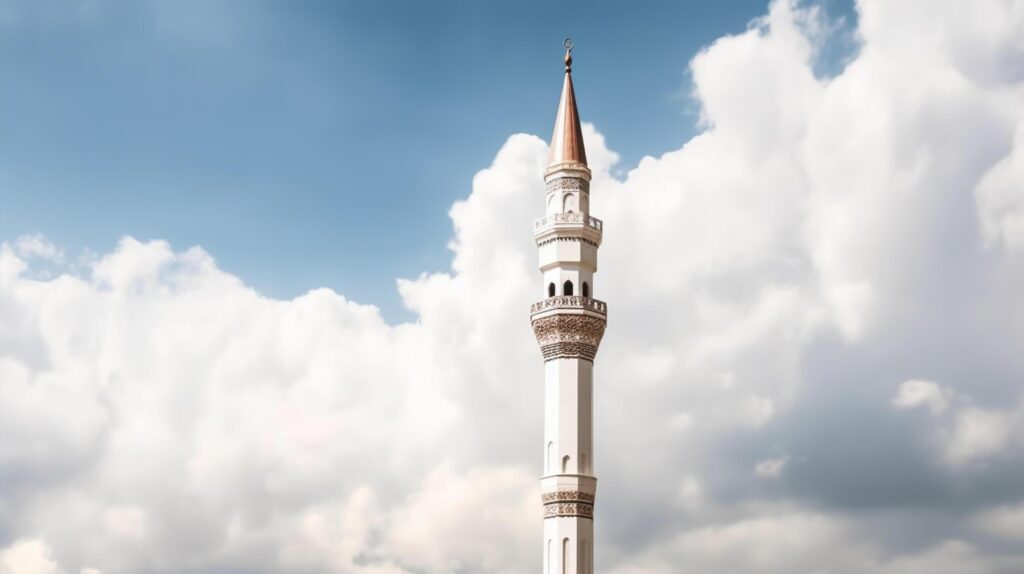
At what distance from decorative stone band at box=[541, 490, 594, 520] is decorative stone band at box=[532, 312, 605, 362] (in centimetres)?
557

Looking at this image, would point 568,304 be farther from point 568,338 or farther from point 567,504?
point 567,504

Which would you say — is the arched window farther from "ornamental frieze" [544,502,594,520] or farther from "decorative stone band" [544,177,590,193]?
"decorative stone band" [544,177,590,193]

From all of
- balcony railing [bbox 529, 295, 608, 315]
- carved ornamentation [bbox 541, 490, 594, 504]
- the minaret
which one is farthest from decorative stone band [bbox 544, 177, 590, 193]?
carved ornamentation [bbox 541, 490, 594, 504]

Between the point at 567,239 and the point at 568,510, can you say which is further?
the point at 567,239

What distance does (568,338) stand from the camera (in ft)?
181

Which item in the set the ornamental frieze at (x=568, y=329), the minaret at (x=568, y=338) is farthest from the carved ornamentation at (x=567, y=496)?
the ornamental frieze at (x=568, y=329)

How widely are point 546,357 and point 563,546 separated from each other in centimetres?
776

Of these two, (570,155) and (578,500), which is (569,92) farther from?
(578,500)

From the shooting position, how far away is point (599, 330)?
55969 mm

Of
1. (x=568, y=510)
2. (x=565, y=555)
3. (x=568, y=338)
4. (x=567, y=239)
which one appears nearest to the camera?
(x=565, y=555)

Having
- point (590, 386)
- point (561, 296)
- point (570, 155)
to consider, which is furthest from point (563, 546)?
point (570, 155)

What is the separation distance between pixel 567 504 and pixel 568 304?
8.09 m

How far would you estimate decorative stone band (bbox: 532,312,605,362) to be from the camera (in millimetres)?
55000

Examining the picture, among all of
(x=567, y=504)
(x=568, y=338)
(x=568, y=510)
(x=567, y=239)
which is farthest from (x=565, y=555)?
(x=567, y=239)
